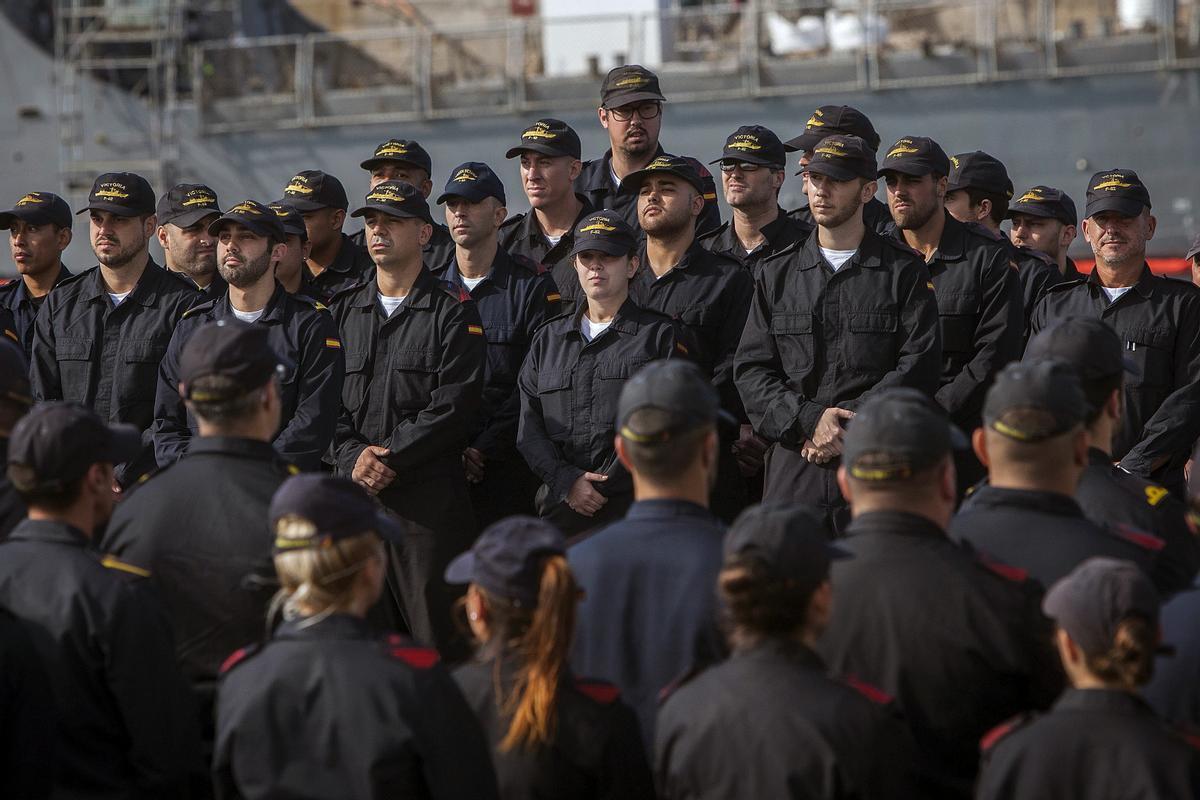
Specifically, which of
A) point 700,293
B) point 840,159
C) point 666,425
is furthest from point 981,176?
point 666,425

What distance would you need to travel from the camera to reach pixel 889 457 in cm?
392

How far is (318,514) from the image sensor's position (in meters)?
3.71

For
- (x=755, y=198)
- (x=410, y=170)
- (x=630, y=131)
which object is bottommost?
(x=755, y=198)

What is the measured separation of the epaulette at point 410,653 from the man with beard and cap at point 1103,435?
1.94 metres

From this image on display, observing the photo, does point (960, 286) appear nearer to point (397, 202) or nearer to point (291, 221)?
point (397, 202)

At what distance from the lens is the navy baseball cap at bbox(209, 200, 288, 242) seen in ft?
21.5

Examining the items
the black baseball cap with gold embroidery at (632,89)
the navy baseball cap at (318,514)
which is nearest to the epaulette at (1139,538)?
the navy baseball cap at (318,514)

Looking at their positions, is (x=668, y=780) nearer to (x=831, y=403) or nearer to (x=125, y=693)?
(x=125, y=693)

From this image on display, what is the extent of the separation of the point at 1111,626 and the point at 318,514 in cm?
170

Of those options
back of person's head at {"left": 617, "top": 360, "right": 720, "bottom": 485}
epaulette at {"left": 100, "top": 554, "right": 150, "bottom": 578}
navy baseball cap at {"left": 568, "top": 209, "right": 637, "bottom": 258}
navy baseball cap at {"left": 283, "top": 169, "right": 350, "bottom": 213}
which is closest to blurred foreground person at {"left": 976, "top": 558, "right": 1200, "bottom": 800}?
back of person's head at {"left": 617, "top": 360, "right": 720, "bottom": 485}

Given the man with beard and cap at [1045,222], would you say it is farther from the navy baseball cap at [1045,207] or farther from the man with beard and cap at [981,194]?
the man with beard and cap at [981,194]

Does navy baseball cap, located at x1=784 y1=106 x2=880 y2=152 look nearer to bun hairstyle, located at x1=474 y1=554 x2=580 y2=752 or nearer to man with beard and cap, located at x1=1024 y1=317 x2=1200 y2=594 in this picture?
man with beard and cap, located at x1=1024 y1=317 x2=1200 y2=594

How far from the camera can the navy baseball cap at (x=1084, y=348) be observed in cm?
463

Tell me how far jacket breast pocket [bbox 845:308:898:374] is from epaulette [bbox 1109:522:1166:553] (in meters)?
2.14
